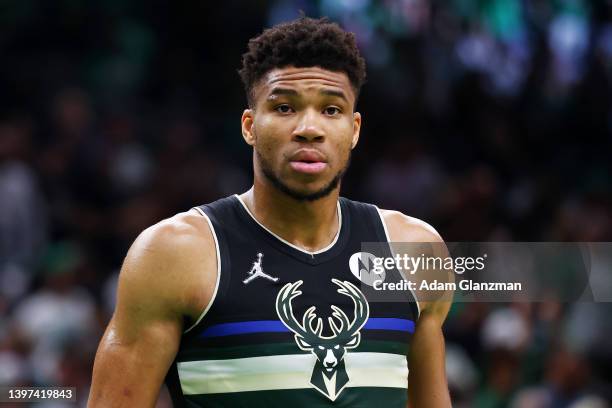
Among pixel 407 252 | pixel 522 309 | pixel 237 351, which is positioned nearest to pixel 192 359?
pixel 237 351

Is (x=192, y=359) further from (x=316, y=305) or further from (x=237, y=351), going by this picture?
Result: (x=316, y=305)

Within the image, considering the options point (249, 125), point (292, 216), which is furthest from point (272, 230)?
point (249, 125)

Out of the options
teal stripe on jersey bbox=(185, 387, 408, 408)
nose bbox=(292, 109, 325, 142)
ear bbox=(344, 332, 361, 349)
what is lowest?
teal stripe on jersey bbox=(185, 387, 408, 408)

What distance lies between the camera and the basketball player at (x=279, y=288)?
3.93m

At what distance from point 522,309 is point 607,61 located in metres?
4.18

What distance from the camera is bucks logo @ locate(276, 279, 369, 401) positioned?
13.1 feet

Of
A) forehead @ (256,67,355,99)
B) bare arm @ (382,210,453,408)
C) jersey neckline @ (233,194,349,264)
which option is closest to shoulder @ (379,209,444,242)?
bare arm @ (382,210,453,408)

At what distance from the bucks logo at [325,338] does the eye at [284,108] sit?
0.58 metres

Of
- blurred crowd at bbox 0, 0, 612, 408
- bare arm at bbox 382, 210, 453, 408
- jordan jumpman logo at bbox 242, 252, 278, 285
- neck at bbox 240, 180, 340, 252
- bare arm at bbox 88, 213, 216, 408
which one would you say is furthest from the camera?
blurred crowd at bbox 0, 0, 612, 408

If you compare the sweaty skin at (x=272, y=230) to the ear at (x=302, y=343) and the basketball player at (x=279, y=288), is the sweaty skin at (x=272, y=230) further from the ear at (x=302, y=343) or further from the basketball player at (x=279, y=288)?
the ear at (x=302, y=343)

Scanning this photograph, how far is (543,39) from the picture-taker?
12.1m

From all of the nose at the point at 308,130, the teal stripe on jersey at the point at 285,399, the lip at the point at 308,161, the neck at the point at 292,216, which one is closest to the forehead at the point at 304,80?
the nose at the point at 308,130

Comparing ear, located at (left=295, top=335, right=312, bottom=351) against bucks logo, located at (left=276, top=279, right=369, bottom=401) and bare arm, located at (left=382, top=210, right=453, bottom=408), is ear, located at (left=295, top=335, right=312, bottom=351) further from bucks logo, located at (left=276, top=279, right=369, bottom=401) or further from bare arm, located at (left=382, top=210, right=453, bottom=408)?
bare arm, located at (left=382, top=210, right=453, bottom=408)

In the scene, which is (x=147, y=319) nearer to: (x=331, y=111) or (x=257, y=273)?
(x=257, y=273)
